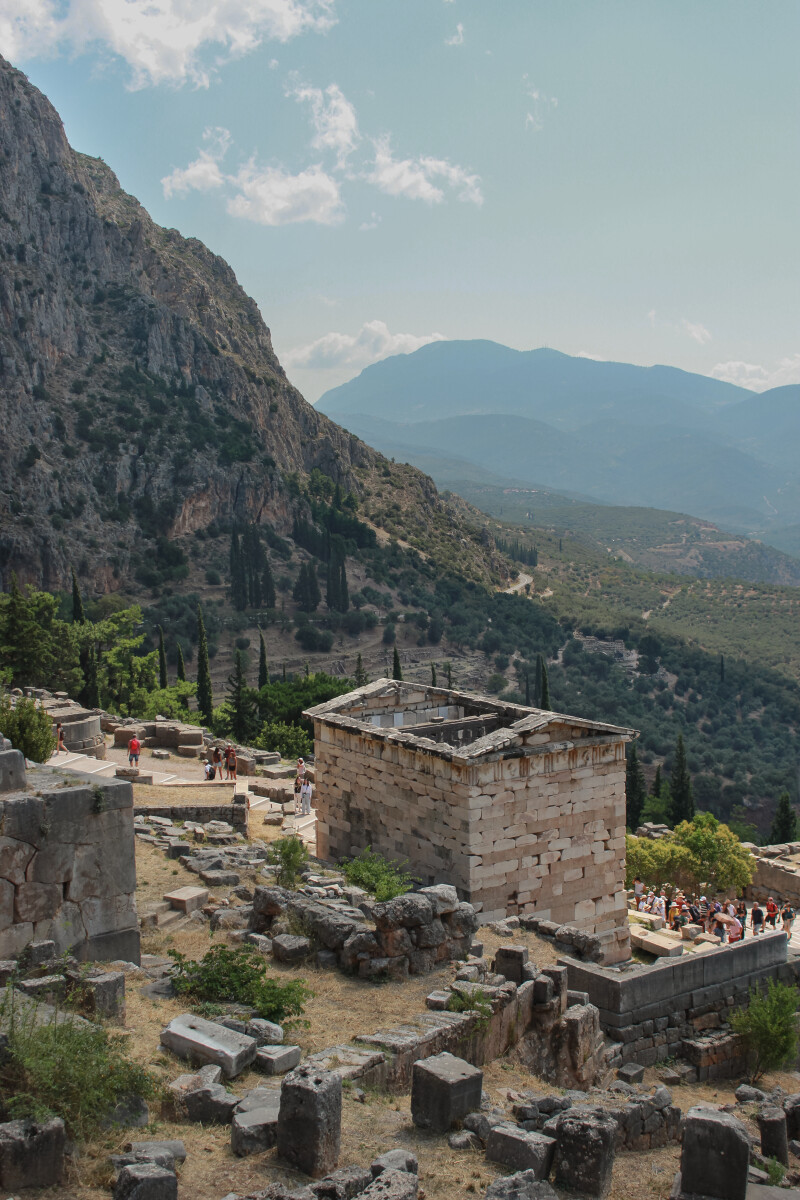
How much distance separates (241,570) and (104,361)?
28508 mm

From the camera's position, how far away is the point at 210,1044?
756 cm

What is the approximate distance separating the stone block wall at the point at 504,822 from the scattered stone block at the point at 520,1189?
7.12 m

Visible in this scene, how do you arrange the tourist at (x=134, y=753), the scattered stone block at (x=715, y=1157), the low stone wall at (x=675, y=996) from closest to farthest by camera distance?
the scattered stone block at (x=715, y=1157) < the low stone wall at (x=675, y=996) < the tourist at (x=134, y=753)

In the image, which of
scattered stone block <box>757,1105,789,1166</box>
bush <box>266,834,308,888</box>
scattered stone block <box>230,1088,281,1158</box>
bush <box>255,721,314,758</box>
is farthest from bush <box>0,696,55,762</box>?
bush <box>255,721,314,758</box>

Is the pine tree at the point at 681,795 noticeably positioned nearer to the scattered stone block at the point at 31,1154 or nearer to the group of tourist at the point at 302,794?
the group of tourist at the point at 302,794

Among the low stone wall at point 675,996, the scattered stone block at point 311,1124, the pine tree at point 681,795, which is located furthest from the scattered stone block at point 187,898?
the pine tree at point 681,795

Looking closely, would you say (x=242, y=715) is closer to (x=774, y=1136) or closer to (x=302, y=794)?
(x=302, y=794)

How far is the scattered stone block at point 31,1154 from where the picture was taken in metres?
5.43

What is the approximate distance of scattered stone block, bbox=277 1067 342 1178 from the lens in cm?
616

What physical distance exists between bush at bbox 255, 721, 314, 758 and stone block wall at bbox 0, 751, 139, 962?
29238mm

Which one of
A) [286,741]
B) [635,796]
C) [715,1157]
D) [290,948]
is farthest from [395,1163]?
[635,796]

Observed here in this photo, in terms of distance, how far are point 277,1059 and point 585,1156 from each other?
8.26ft

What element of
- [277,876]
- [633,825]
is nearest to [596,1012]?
[277,876]

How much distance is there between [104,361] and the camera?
92625 mm
